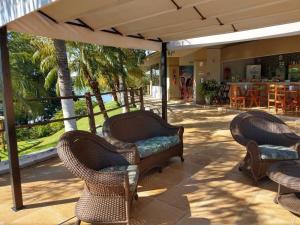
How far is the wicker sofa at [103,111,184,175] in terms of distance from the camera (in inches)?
162

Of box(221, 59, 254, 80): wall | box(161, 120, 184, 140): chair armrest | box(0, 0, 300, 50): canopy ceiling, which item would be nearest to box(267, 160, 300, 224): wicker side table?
→ box(161, 120, 184, 140): chair armrest

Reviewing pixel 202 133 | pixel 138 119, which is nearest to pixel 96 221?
pixel 138 119

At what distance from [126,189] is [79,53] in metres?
7.02

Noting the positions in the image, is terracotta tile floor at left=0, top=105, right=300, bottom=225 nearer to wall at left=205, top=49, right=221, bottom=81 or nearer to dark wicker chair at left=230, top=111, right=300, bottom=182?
dark wicker chair at left=230, top=111, right=300, bottom=182

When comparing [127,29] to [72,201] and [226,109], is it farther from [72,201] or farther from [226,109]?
[226,109]

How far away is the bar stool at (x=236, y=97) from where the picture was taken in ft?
37.3

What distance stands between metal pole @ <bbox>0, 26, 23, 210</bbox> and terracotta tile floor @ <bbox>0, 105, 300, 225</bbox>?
24 centimetres

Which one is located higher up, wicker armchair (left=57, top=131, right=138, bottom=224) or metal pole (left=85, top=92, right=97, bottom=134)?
metal pole (left=85, top=92, right=97, bottom=134)

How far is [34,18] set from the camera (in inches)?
134

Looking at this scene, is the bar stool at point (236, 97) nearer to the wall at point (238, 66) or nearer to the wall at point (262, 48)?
the wall at point (262, 48)

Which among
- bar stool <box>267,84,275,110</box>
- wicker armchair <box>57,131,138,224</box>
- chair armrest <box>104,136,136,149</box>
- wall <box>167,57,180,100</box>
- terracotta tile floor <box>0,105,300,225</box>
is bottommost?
terracotta tile floor <box>0,105,300,225</box>

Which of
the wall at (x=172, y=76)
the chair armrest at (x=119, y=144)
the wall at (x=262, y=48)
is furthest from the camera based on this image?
the wall at (x=172, y=76)

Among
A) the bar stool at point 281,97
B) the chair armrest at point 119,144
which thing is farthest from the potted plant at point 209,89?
the chair armrest at point 119,144

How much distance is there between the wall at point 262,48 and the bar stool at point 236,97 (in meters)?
1.88
